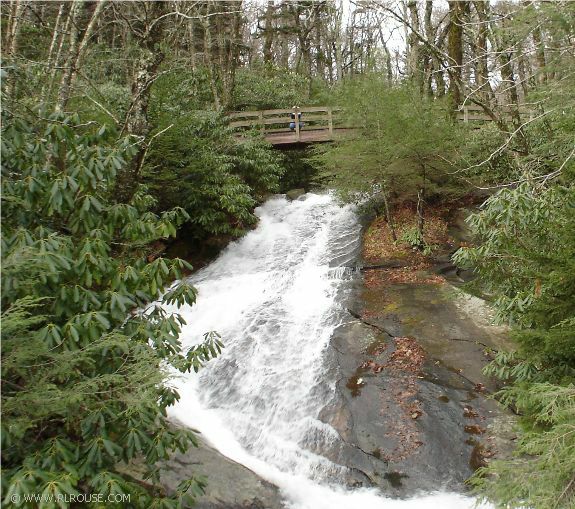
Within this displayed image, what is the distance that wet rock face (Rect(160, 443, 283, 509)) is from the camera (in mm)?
4816

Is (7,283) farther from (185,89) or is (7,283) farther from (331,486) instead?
(185,89)

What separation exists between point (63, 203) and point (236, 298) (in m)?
6.69

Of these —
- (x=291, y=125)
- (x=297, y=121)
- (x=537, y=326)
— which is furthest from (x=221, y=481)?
(x=291, y=125)

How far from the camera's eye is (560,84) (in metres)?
5.62

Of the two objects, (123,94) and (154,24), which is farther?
(123,94)

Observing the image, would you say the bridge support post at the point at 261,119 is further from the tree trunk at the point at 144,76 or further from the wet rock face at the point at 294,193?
the tree trunk at the point at 144,76

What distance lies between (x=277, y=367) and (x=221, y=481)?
2.59 metres

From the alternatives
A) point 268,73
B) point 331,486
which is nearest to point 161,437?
point 331,486

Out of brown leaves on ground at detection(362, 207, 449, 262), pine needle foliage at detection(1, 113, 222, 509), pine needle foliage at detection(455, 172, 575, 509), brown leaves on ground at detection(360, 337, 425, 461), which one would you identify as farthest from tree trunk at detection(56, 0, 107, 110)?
brown leaves on ground at detection(362, 207, 449, 262)

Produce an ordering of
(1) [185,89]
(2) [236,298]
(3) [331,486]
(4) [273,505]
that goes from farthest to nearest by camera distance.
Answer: (1) [185,89] < (2) [236,298] < (3) [331,486] < (4) [273,505]

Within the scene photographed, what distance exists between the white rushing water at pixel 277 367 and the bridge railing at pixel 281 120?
524 cm

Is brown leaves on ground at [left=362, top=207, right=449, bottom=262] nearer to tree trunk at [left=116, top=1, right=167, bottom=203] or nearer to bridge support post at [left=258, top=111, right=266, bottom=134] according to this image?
bridge support post at [left=258, top=111, right=266, bottom=134]

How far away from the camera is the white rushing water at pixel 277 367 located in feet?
18.4

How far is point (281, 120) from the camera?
16.3 meters
